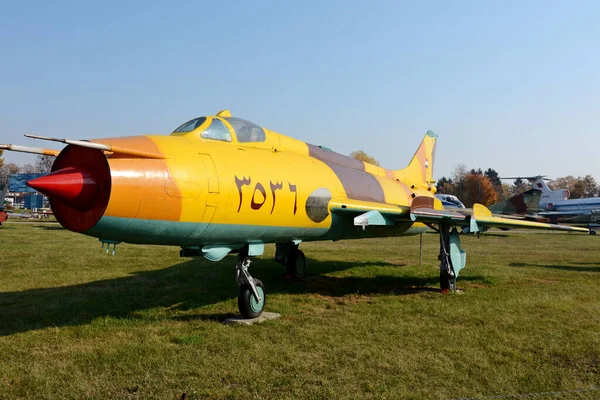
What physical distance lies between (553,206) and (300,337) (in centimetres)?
5302

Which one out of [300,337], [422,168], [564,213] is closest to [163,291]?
[300,337]

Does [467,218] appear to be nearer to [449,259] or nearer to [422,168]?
[449,259]

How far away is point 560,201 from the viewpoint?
5047 centimetres

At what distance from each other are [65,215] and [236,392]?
3065 mm

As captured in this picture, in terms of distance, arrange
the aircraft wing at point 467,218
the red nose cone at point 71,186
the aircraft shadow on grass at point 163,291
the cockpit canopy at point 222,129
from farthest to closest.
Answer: the aircraft wing at point 467,218 → the aircraft shadow on grass at point 163,291 → the cockpit canopy at point 222,129 → the red nose cone at point 71,186

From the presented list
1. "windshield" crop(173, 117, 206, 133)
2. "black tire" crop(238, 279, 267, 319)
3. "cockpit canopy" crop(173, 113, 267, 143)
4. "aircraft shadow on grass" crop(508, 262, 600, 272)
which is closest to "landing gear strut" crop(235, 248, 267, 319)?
"black tire" crop(238, 279, 267, 319)

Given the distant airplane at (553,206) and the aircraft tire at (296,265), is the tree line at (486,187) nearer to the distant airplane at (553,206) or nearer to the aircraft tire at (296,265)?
the distant airplane at (553,206)

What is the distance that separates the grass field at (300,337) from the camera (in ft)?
15.4

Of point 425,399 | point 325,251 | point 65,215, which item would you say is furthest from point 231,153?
point 325,251

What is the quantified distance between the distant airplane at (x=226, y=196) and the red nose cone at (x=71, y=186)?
0.04 feet

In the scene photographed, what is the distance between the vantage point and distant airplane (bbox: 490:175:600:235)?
36812mm

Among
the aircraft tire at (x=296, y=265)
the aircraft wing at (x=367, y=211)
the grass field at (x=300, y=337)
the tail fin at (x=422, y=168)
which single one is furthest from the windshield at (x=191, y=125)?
the tail fin at (x=422, y=168)

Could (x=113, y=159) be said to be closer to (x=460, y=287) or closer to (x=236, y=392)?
(x=236, y=392)

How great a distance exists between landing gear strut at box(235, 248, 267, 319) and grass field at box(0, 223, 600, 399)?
15.9 inches
